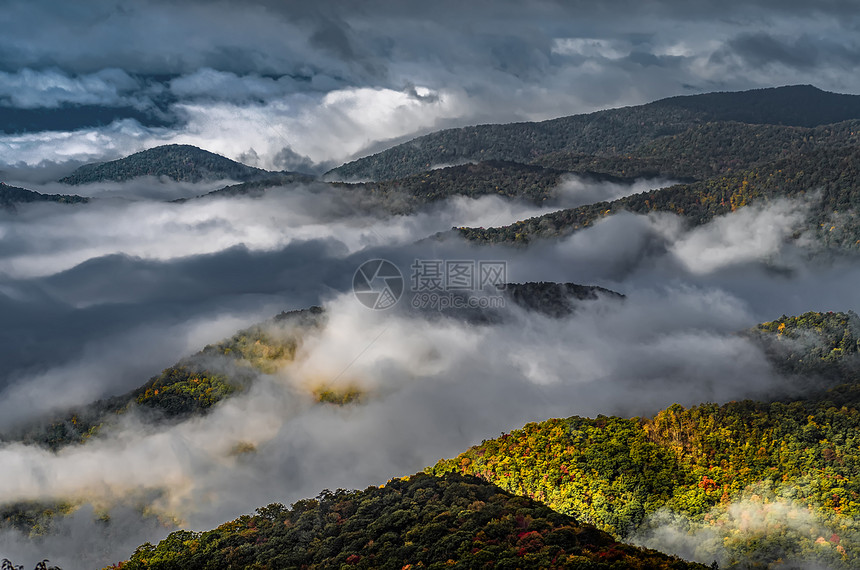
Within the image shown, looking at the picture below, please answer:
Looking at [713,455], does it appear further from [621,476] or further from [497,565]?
[497,565]

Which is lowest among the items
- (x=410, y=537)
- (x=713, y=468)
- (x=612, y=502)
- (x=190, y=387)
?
(x=410, y=537)

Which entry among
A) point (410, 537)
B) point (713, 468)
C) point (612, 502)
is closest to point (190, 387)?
point (612, 502)

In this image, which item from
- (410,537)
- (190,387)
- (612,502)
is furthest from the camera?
(190,387)

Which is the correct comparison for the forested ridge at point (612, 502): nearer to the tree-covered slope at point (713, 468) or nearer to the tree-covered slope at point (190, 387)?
the tree-covered slope at point (713, 468)

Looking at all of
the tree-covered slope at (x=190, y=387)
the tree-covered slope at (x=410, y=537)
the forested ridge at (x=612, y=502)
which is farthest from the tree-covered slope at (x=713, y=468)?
the tree-covered slope at (x=190, y=387)

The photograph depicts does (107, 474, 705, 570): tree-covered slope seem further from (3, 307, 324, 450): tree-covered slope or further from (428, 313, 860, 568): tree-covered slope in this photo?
(3, 307, 324, 450): tree-covered slope

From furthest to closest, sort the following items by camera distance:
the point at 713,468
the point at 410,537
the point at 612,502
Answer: the point at 713,468 < the point at 612,502 < the point at 410,537

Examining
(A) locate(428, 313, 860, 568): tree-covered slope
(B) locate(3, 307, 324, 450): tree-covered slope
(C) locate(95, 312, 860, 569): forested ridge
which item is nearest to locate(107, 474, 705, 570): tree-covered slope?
(C) locate(95, 312, 860, 569): forested ridge

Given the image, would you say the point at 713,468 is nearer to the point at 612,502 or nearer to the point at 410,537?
the point at 612,502
